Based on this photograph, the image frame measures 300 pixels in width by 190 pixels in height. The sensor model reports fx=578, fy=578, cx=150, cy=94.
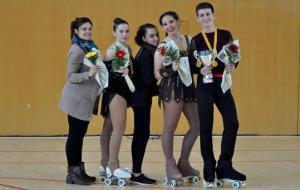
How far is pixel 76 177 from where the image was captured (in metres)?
5.64

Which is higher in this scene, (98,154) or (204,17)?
(204,17)

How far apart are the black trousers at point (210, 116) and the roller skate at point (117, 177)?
2.59 feet

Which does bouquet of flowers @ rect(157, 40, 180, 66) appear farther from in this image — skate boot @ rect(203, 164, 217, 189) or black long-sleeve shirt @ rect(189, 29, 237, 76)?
skate boot @ rect(203, 164, 217, 189)

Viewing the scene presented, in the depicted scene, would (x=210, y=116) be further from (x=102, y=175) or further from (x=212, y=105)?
(x=102, y=175)

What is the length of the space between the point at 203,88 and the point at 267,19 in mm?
5204

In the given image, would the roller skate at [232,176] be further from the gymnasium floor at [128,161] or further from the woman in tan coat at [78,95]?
the woman in tan coat at [78,95]

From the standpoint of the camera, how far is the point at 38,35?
9.78 m

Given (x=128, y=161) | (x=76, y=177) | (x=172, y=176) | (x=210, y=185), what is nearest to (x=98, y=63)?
(x=76, y=177)

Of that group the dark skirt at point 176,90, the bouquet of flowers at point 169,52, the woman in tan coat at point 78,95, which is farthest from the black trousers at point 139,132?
the bouquet of flowers at point 169,52

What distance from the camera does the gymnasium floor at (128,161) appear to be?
5.62 meters

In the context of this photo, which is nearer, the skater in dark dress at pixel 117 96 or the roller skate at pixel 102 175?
the skater in dark dress at pixel 117 96

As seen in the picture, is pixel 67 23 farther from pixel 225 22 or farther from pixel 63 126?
pixel 225 22

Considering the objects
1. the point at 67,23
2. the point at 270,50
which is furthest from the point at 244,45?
the point at 67,23

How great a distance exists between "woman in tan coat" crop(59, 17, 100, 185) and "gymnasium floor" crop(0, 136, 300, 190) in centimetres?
23
